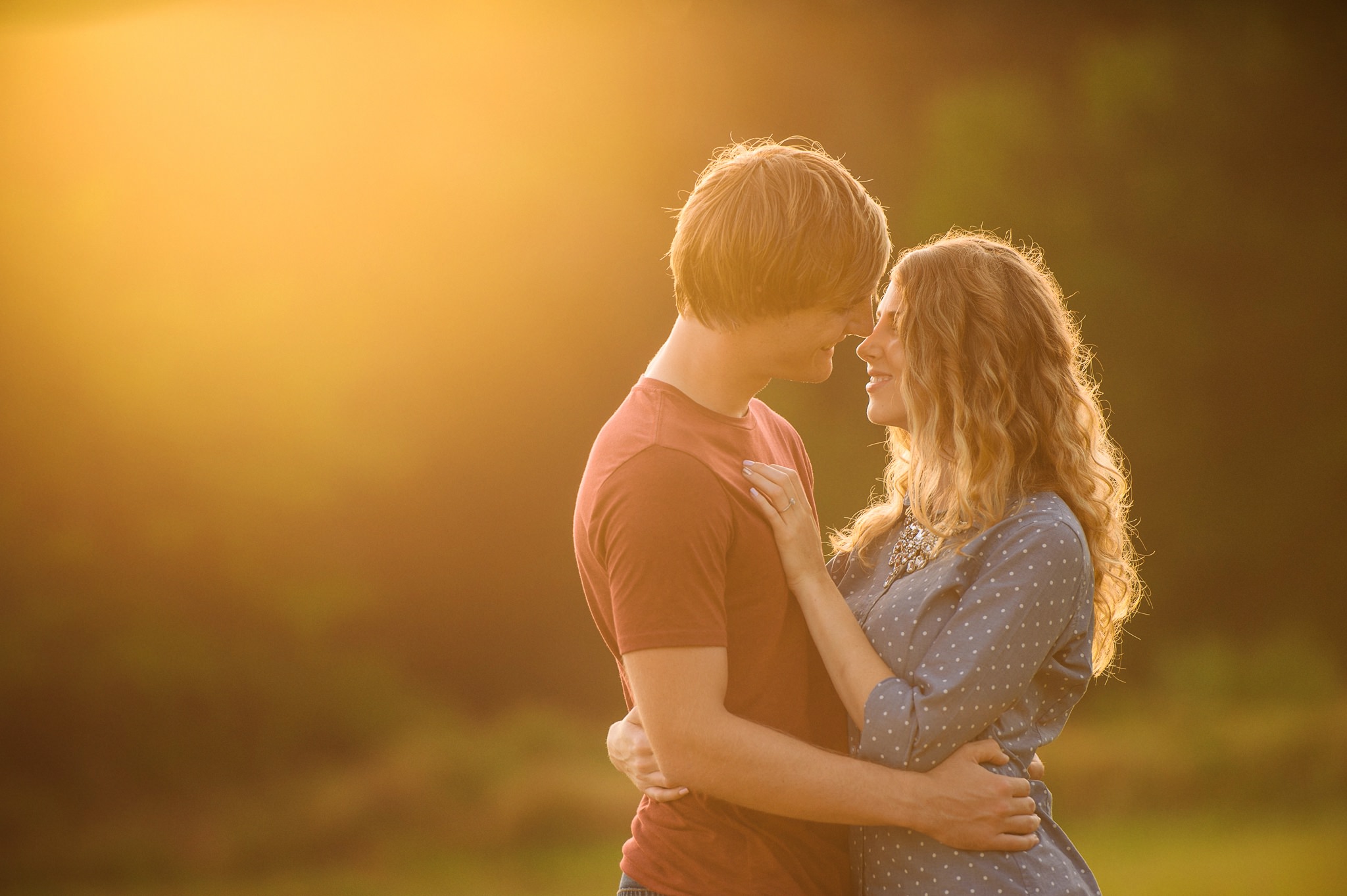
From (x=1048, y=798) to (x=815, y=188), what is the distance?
91 cm

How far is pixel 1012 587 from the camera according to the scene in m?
1.55

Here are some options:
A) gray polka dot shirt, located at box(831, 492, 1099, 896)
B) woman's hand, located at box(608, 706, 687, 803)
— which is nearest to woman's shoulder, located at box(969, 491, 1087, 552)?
gray polka dot shirt, located at box(831, 492, 1099, 896)

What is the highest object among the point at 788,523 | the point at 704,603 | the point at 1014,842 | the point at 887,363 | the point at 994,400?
the point at 887,363

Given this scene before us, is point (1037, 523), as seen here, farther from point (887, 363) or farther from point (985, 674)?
point (887, 363)

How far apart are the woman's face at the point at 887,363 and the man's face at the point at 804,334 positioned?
0.27 ft

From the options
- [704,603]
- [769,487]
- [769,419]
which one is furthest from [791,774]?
[769,419]

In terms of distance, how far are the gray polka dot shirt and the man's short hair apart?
0.42m

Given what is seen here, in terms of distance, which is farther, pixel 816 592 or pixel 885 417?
pixel 885 417

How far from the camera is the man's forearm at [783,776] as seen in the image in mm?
1475

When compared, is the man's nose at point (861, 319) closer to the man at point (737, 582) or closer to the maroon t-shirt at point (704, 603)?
the man at point (737, 582)

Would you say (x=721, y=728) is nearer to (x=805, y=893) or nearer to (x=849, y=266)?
(x=805, y=893)

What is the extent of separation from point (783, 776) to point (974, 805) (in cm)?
26

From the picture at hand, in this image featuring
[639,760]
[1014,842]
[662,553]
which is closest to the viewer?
[662,553]

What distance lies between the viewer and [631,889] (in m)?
1.63
